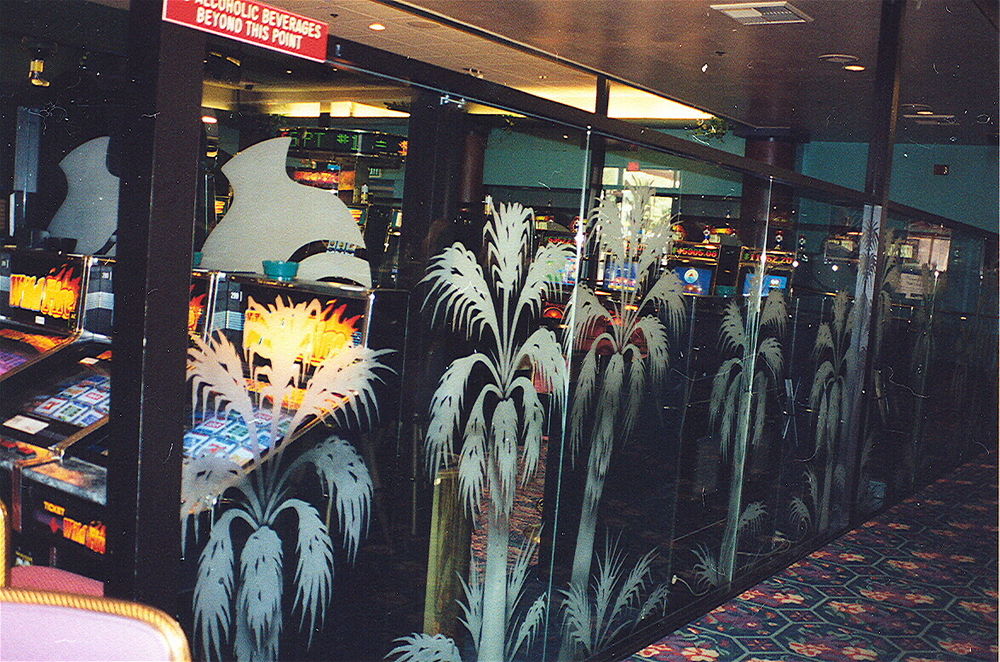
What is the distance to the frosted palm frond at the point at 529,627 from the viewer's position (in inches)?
104

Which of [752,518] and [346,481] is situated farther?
[752,518]

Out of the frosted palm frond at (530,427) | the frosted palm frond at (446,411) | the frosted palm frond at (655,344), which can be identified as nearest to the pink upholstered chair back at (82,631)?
the frosted palm frond at (446,411)

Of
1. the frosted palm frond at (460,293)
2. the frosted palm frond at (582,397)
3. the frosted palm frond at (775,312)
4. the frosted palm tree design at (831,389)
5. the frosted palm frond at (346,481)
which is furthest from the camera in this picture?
the frosted palm tree design at (831,389)

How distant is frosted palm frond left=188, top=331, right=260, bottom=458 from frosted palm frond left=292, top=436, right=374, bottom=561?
158 mm

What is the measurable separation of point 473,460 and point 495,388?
19 centimetres

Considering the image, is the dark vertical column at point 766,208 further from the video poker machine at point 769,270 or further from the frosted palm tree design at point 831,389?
the frosted palm tree design at point 831,389

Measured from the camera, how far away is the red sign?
1.58m

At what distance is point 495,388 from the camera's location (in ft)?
8.11

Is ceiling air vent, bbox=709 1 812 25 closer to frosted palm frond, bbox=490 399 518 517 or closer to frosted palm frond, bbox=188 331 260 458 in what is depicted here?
frosted palm frond, bbox=490 399 518 517

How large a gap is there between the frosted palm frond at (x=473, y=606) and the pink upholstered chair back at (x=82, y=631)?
138cm

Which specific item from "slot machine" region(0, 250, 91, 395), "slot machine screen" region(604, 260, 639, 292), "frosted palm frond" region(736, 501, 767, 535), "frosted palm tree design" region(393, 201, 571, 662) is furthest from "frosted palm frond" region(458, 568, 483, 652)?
"frosted palm frond" region(736, 501, 767, 535)

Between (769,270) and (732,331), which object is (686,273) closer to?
(732,331)

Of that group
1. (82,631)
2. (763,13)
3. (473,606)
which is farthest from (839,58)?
(82,631)

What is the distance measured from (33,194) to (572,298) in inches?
71.4
